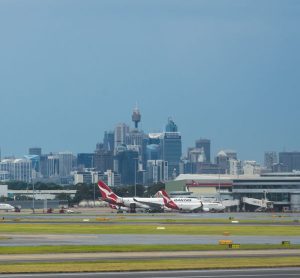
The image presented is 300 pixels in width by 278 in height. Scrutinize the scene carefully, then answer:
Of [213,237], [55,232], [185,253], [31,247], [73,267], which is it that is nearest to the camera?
[73,267]

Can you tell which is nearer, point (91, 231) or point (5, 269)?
point (5, 269)

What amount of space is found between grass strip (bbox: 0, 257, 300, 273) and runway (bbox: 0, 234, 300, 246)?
20035mm

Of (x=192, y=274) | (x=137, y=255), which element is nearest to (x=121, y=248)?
(x=137, y=255)

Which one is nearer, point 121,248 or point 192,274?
point 192,274

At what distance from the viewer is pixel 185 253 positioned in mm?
73312

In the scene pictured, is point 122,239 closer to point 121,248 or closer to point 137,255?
point 121,248

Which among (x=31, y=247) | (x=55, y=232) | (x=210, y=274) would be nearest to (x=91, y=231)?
(x=55, y=232)

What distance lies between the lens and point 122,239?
93.2m

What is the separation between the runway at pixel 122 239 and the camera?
87.0 meters

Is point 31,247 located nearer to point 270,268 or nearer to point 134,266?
point 134,266

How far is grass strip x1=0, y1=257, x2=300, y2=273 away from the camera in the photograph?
60.0m

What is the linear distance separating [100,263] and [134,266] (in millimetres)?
2927

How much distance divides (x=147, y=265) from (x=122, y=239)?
3046 centimetres

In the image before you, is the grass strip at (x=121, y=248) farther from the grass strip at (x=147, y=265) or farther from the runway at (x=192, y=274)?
the runway at (x=192, y=274)
